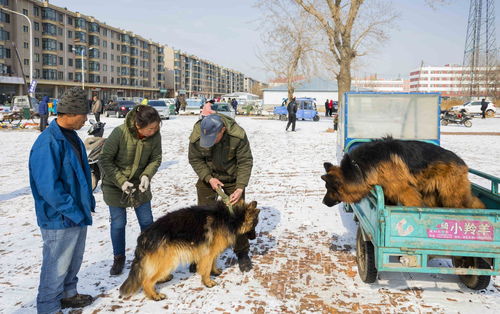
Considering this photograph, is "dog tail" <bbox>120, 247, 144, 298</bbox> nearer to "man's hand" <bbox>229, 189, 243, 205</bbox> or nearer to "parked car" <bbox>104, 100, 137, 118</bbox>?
"man's hand" <bbox>229, 189, 243, 205</bbox>

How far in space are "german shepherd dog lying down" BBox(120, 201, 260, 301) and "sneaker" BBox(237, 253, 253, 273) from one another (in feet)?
1.44

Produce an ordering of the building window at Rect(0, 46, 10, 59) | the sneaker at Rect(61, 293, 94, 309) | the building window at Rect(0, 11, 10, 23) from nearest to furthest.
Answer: the sneaker at Rect(61, 293, 94, 309)
the building window at Rect(0, 11, 10, 23)
the building window at Rect(0, 46, 10, 59)

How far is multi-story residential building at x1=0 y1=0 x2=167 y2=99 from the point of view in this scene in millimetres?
60062

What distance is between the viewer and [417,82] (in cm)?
15988

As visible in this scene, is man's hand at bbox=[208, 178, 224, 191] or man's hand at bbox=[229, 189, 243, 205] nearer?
man's hand at bbox=[229, 189, 243, 205]

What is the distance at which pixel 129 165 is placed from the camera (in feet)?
13.1

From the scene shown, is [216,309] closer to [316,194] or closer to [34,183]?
[34,183]

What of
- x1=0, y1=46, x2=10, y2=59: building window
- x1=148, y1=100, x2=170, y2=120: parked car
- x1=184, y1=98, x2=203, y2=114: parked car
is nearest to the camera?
x1=148, y1=100, x2=170, y2=120: parked car

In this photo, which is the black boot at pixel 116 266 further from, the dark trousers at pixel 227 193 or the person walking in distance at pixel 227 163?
the dark trousers at pixel 227 193

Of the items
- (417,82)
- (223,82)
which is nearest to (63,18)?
(223,82)

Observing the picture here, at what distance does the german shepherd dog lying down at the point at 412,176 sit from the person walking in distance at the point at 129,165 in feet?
6.67

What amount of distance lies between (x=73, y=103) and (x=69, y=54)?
8010cm

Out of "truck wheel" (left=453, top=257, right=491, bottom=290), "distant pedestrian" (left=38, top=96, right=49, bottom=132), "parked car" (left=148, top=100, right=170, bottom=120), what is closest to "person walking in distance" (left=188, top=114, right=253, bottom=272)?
"truck wheel" (left=453, top=257, right=491, bottom=290)

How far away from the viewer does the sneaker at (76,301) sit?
3.50 m
